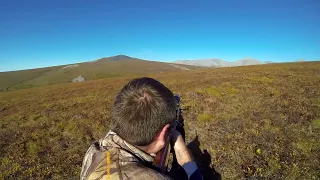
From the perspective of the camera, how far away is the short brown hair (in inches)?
85.0

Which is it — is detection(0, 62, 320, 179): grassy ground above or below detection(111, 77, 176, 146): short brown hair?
below

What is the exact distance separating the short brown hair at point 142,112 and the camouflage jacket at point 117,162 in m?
0.10

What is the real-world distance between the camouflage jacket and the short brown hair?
98 mm

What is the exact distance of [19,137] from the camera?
13.4m

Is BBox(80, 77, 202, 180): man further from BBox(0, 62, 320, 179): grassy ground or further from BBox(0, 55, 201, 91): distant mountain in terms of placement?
BBox(0, 55, 201, 91): distant mountain

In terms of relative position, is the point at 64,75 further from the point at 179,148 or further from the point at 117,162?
the point at 117,162

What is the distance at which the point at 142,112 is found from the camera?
7.11 ft

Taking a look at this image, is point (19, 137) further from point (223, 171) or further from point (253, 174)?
point (253, 174)

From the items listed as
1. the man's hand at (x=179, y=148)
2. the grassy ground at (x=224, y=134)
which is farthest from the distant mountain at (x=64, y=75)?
the man's hand at (x=179, y=148)

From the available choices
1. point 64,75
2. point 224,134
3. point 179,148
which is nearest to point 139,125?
point 179,148

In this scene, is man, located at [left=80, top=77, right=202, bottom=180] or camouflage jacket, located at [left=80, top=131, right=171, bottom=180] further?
man, located at [left=80, top=77, right=202, bottom=180]

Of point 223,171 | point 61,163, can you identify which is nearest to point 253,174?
point 223,171

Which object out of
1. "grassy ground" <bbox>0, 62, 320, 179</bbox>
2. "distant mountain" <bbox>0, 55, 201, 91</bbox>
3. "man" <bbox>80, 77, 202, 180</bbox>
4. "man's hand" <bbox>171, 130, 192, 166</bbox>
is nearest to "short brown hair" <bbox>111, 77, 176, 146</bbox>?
"man" <bbox>80, 77, 202, 180</bbox>

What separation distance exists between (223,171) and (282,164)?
7.34ft
